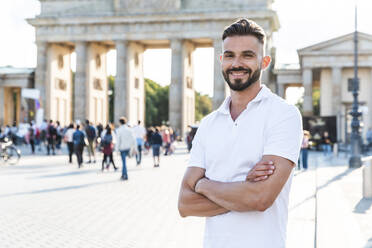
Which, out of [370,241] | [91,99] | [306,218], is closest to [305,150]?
[306,218]

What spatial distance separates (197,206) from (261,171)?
454mm

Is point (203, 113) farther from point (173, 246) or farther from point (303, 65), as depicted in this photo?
point (173, 246)

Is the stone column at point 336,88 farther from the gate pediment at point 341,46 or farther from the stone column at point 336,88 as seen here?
the gate pediment at point 341,46

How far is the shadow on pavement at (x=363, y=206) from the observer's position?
1130 cm

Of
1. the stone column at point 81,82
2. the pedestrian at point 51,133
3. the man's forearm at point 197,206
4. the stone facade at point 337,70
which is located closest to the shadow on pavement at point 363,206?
the man's forearm at point 197,206

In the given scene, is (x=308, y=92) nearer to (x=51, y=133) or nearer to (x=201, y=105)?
(x=51, y=133)

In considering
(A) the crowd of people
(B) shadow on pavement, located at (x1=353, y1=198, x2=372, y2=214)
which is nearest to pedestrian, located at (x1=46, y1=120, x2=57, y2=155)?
(A) the crowd of people

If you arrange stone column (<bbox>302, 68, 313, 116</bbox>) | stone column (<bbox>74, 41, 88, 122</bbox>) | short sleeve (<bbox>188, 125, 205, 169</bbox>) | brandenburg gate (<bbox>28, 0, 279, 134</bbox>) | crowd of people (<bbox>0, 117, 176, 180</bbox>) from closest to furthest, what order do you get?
short sleeve (<bbox>188, 125, 205, 169</bbox>), crowd of people (<bbox>0, 117, 176, 180</bbox>), stone column (<bbox>302, 68, 313, 116</bbox>), brandenburg gate (<bbox>28, 0, 279, 134</bbox>), stone column (<bbox>74, 41, 88, 122</bbox>)

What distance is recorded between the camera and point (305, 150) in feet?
73.7

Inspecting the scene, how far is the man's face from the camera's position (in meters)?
3.09

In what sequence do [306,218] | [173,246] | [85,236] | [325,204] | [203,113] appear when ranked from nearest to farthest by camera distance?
[173,246]
[85,236]
[306,218]
[325,204]
[203,113]

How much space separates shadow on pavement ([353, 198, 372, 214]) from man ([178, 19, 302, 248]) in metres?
8.73

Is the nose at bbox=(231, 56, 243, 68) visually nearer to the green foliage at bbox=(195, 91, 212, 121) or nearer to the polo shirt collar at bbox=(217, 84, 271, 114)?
the polo shirt collar at bbox=(217, 84, 271, 114)

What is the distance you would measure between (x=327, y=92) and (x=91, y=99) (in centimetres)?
2557
